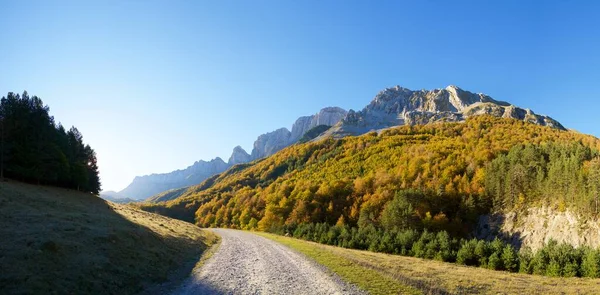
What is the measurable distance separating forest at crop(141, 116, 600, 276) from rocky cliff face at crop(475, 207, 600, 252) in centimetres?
229

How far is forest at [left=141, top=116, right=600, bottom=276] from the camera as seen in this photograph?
1768 inches

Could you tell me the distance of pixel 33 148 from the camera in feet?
199

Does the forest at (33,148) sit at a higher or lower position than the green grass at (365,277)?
higher

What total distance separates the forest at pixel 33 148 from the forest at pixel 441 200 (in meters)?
51.9

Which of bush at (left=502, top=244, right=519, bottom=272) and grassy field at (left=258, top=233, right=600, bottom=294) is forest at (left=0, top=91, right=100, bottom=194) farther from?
bush at (left=502, top=244, right=519, bottom=272)

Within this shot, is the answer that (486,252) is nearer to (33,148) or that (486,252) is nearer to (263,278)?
(263,278)

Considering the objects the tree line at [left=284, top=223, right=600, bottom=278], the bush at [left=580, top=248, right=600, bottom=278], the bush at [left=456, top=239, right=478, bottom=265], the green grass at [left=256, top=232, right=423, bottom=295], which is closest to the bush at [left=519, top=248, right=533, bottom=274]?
the tree line at [left=284, top=223, right=600, bottom=278]

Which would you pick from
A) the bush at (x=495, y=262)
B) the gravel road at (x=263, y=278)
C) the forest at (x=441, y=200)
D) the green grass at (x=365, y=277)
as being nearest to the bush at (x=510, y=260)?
the forest at (x=441, y=200)

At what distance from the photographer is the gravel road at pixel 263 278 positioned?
1708cm

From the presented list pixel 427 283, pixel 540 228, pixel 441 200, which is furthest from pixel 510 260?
pixel 441 200

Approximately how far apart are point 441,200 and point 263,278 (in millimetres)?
87441

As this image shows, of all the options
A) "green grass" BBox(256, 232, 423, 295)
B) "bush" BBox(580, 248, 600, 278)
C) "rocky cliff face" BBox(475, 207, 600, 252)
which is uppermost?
"rocky cliff face" BBox(475, 207, 600, 252)

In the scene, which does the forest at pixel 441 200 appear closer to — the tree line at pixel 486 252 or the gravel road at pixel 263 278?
the tree line at pixel 486 252

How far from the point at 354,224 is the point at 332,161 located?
92.0 meters
